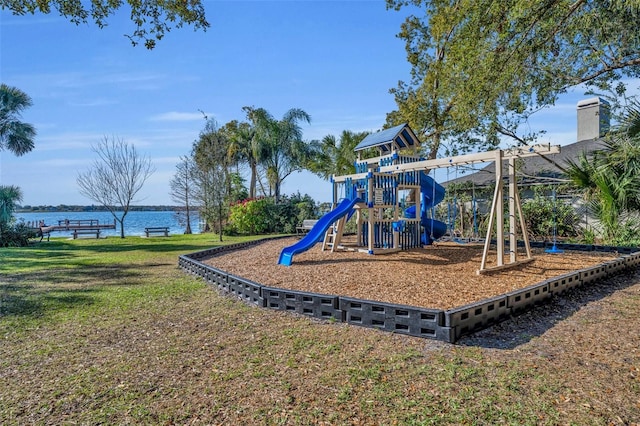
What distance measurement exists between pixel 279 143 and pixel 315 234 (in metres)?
22.1

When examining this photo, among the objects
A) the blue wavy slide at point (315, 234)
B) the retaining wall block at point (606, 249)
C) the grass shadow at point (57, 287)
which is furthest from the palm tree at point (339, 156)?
the grass shadow at point (57, 287)

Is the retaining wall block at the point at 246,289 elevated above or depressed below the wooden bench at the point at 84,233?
below

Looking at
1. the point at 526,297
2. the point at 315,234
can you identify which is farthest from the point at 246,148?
the point at 526,297

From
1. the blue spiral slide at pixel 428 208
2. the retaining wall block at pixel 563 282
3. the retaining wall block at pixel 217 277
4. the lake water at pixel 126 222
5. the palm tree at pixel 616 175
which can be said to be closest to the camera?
the retaining wall block at pixel 563 282

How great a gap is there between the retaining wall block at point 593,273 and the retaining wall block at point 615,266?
18 centimetres

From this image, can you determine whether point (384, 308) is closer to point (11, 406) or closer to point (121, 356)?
point (121, 356)

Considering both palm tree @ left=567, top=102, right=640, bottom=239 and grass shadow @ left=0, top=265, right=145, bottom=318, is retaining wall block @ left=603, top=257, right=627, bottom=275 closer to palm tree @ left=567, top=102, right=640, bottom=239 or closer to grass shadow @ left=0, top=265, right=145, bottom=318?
palm tree @ left=567, top=102, right=640, bottom=239

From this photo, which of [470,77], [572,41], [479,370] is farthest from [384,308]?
[572,41]

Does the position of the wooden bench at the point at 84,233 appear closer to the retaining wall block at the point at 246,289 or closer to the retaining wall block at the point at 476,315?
the retaining wall block at the point at 246,289

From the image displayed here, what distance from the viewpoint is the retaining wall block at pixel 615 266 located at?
735 centimetres

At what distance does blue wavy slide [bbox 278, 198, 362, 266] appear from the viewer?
875 cm

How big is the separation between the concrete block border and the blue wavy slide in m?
2.12

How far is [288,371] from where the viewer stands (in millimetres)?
3363

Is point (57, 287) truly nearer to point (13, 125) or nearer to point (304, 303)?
point (304, 303)
